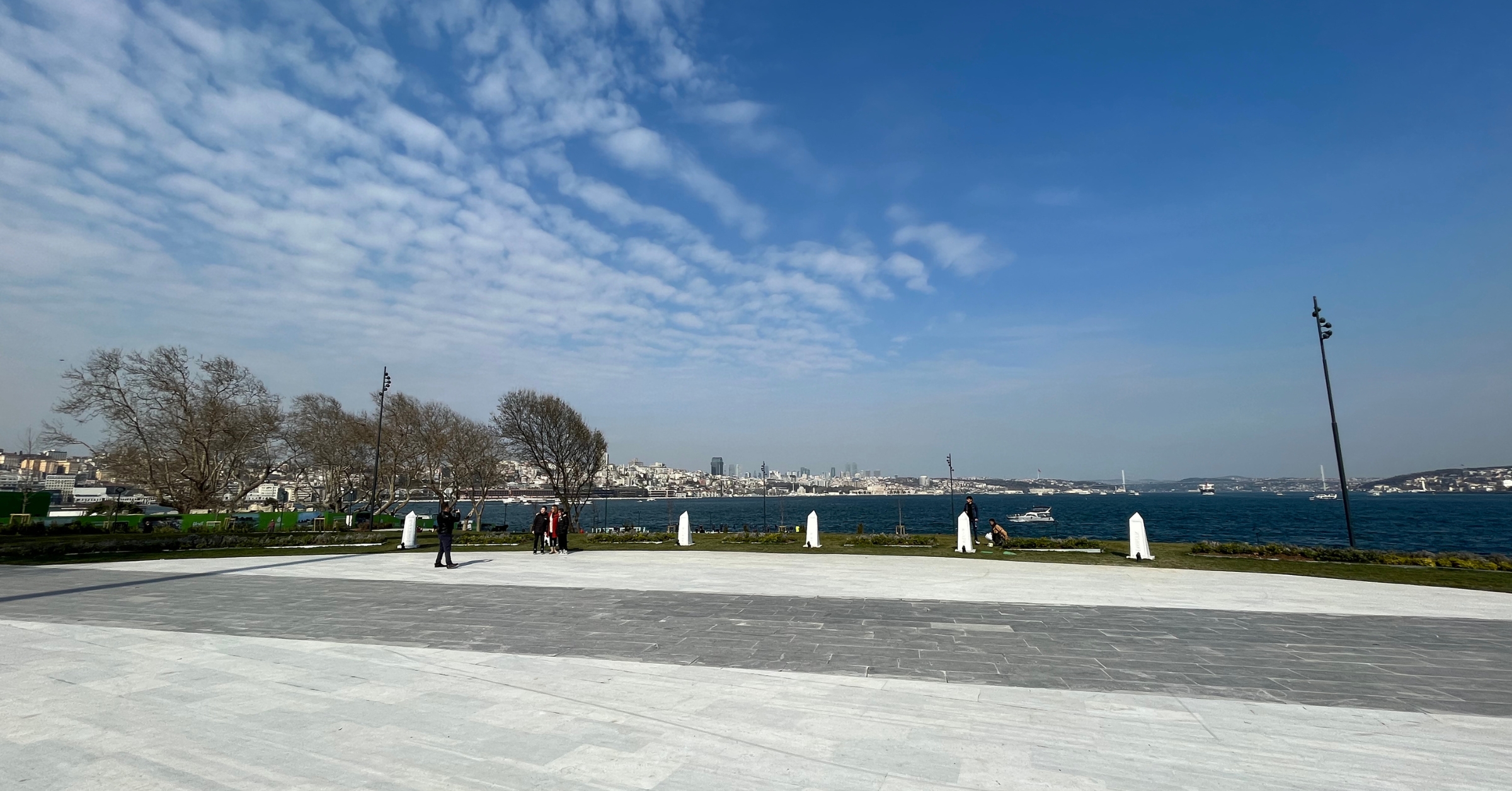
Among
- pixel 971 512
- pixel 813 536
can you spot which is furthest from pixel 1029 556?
pixel 813 536

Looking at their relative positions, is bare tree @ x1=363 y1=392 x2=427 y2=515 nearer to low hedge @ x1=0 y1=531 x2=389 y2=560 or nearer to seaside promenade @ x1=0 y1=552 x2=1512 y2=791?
low hedge @ x1=0 y1=531 x2=389 y2=560

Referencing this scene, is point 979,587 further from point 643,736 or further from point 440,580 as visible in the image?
point 440,580

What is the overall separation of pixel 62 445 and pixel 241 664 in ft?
161

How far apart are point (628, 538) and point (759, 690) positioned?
21707mm

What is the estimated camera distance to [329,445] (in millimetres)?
49562

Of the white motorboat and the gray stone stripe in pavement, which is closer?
the gray stone stripe in pavement

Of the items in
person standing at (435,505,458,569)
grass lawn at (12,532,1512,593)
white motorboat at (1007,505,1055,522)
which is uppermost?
person standing at (435,505,458,569)

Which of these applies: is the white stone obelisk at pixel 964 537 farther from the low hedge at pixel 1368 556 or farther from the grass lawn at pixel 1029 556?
the low hedge at pixel 1368 556

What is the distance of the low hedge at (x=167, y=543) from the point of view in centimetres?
2094

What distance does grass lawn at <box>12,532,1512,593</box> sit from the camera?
47.8ft

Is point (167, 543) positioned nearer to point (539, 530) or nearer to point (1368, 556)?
point (539, 530)

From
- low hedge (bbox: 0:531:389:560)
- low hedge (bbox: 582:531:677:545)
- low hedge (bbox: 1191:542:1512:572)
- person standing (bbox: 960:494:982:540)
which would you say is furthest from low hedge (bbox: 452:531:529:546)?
low hedge (bbox: 1191:542:1512:572)

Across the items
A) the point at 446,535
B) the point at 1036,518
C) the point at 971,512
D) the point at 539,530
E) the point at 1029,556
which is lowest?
the point at 1036,518

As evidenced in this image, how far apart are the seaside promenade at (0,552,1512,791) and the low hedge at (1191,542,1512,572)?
17.1 feet
